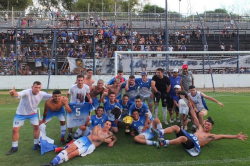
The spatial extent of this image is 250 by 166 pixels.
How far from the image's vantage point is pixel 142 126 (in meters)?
6.77

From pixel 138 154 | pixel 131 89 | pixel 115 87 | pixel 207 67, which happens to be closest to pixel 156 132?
pixel 138 154

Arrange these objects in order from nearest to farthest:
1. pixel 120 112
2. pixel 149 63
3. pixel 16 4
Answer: pixel 120 112, pixel 149 63, pixel 16 4

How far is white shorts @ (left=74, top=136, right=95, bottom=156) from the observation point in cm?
556

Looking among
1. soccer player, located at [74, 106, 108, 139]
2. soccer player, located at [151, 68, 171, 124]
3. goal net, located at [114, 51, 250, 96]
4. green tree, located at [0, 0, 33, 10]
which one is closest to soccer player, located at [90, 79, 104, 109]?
soccer player, located at [74, 106, 108, 139]

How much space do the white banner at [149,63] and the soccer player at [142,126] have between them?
578 centimetres

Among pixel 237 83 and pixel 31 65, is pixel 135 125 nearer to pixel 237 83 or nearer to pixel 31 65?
pixel 237 83

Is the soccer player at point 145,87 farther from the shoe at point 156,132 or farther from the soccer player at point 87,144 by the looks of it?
the soccer player at point 87,144

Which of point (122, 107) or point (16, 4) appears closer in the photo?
point (122, 107)

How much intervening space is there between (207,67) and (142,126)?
9.16 metres

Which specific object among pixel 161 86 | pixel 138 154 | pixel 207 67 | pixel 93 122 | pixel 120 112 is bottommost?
pixel 138 154

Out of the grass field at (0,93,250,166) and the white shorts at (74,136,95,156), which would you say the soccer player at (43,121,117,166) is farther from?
the grass field at (0,93,250,166)

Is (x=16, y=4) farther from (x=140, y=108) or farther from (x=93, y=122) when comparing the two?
(x=140, y=108)

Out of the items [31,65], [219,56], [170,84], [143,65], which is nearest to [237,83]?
[219,56]

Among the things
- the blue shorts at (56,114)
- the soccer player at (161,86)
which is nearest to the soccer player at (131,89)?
the soccer player at (161,86)
